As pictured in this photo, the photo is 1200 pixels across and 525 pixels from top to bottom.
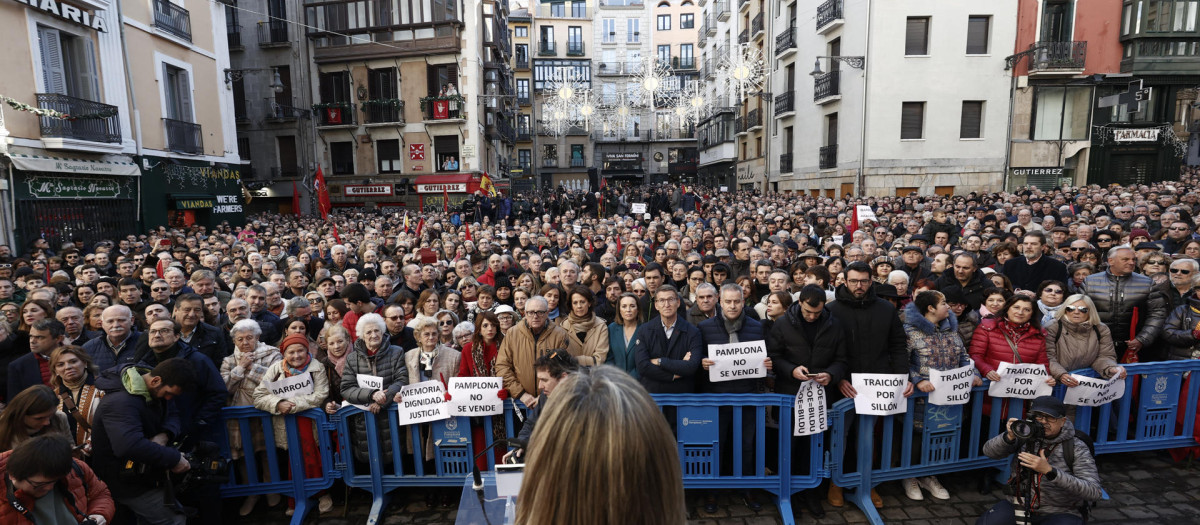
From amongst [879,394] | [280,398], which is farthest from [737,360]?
[280,398]

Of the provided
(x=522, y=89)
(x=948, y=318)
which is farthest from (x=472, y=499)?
(x=522, y=89)

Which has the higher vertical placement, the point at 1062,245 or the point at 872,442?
the point at 1062,245

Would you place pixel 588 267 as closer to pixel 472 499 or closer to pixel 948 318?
pixel 948 318

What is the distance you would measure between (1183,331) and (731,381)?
13.5ft

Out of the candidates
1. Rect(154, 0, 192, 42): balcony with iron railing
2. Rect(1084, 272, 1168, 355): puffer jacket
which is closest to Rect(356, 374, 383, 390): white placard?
Rect(1084, 272, 1168, 355): puffer jacket

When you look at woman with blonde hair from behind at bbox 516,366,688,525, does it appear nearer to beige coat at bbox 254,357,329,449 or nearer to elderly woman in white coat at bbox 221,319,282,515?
beige coat at bbox 254,357,329,449

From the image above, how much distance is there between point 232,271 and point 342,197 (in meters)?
20.0

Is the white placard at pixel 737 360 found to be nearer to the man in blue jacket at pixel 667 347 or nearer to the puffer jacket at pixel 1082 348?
the man in blue jacket at pixel 667 347

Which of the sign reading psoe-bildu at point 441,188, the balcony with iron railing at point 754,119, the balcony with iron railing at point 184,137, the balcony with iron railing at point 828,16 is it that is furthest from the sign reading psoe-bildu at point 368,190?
the balcony with iron railing at point 828,16

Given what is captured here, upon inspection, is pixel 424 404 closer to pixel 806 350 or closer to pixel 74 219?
pixel 806 350

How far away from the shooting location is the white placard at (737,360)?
15.2ft

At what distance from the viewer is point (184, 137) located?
18.5 metres

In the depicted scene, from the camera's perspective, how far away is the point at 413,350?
4902mm

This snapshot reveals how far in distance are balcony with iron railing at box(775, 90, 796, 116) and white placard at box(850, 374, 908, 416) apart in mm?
25195
